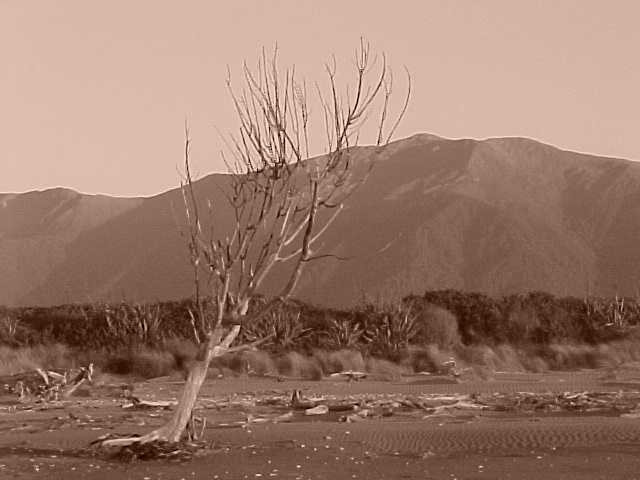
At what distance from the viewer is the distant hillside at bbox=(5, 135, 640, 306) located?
72500 mm

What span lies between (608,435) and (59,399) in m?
10.3

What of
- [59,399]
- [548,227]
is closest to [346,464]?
[59,399]

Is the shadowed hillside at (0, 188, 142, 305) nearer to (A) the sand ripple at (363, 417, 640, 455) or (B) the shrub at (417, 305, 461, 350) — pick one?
(B) the shrub at (417, 305, 461, 350)

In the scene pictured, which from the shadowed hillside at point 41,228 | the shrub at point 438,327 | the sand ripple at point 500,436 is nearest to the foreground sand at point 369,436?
the sand ripple at point 500,436

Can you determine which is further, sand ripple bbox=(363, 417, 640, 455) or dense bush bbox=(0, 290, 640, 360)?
dense bush bbox=(0, 290, 640, 360)

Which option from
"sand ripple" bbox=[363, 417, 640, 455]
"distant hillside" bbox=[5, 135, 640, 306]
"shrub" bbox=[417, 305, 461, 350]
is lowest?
"sand ripple" bbox=[363, 417, 640, 455]

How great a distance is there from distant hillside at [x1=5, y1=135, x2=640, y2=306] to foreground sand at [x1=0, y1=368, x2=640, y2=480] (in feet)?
124

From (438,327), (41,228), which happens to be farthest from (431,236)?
(41,228)

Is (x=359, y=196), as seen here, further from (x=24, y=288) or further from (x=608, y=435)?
(x=608, y=435)

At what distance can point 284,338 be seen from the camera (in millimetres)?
29797

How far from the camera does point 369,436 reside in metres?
14.4

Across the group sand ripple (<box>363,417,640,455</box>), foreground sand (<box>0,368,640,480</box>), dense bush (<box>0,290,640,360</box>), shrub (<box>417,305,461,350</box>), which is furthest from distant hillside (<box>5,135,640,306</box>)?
sand ripple (<box>363,417,640,455</box>)

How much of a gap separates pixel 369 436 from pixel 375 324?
58.9 feet

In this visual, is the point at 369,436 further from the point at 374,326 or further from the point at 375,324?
the point at 375,324
